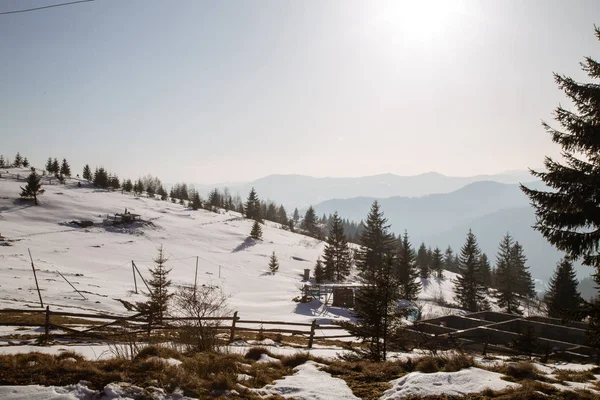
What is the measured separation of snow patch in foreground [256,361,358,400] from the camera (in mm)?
6979

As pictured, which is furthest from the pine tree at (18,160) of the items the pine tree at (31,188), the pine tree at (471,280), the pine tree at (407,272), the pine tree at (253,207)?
the pine tree at (471,280)

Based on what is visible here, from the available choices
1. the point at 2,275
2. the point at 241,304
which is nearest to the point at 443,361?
the point at 241,304

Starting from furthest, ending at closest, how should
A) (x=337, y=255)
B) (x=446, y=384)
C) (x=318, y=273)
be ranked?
(x=337, y=255) → (x=318, y=273) → (x=446, y=384)

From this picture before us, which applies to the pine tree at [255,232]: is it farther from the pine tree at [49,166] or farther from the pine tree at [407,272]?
the pine tree at [49,166]

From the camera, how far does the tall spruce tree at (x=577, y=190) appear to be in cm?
980

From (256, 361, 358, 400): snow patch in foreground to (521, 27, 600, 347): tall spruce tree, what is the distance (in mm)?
8360

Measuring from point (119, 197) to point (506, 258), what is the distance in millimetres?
87712

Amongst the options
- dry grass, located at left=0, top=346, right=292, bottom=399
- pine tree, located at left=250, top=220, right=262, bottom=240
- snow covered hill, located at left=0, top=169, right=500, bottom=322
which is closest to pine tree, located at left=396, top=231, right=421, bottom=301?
snow covered hill, located at left=0, top=169, right=500, bottom=322

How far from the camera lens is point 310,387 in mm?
7492

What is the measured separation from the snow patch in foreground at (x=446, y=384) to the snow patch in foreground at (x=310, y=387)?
107 cm

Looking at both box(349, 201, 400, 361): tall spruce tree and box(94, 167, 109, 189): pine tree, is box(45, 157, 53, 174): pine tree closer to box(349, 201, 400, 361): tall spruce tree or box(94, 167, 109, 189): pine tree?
box(94, 167, 109, 189): pine tree

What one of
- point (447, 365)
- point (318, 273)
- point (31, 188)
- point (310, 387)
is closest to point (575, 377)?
point (447, 365)

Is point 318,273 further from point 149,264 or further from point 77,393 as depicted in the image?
point 77,393

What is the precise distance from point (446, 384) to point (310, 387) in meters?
3.15
